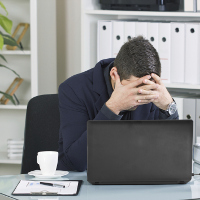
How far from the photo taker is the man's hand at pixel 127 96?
1604mm

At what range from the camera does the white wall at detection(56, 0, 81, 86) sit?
3176 mm

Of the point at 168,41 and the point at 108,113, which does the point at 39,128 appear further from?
the point at 168,41

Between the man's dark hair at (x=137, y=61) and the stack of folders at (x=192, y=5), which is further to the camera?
the stack of folders at (x=192, y=5)

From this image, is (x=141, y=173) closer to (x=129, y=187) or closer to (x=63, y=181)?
(x=129, y=187)

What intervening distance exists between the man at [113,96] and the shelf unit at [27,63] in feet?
3.65

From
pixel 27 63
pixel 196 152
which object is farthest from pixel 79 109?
pixel 27 63

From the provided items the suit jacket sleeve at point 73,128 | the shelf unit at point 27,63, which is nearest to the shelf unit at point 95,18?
the shelf unit at point 27,63

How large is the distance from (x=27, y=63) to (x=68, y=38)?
0.36 metres

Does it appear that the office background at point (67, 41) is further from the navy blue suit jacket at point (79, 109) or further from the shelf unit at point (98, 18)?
the navy blue suit jacket at point (79, 109)

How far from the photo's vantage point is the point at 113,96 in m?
1.66

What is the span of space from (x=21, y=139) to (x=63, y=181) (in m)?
1.53

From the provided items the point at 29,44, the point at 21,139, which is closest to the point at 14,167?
the point at 21,139

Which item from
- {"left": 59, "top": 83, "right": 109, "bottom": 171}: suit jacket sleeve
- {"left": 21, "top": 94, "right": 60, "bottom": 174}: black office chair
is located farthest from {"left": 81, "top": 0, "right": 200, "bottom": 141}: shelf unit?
{"left": 59, "top": 83, "right": 109, "bottom": 171}: suit jacket sleeve

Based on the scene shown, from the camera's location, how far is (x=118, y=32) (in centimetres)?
256
